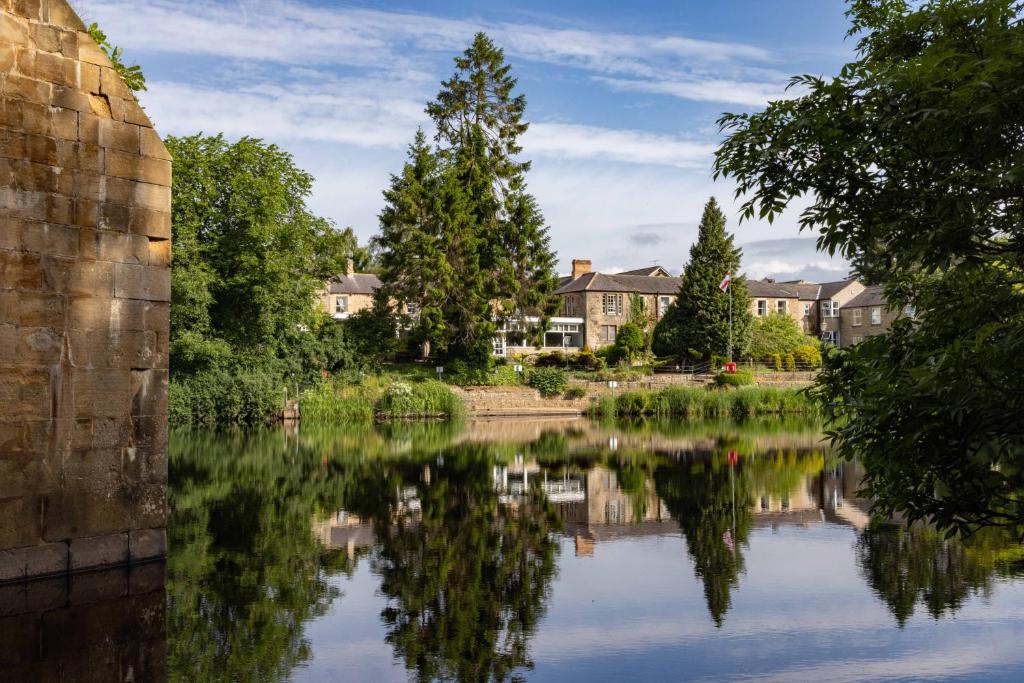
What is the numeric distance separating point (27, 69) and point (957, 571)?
11.2 metres

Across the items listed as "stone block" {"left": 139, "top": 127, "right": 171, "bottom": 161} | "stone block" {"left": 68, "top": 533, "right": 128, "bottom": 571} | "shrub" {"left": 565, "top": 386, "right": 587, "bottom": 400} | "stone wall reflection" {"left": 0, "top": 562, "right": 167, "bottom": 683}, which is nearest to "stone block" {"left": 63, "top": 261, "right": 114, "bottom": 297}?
"stone block" {"left": 139, "top": 127, "right": 171, "bottom": 161}

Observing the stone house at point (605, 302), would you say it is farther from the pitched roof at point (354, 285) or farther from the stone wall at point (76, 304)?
the stone wall at point (76, 304)

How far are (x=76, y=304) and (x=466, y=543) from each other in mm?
5486

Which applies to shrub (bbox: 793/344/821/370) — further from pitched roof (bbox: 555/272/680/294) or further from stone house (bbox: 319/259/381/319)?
stone house (bbox: 319/259/381/319)

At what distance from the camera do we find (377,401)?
1666 inches

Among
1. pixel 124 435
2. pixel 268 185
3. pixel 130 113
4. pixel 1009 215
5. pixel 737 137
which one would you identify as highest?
pixel 268 185

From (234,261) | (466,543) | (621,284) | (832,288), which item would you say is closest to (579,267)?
(621,284)

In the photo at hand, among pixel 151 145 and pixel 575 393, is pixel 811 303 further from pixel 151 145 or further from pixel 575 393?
pixel 151 145

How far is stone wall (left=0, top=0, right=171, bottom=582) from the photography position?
28.4ft

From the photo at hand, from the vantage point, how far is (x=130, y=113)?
9602 millimetres

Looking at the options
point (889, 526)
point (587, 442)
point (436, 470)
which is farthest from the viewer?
point (587, 442)

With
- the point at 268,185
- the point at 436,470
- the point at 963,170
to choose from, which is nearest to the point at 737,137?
the point at 963,170

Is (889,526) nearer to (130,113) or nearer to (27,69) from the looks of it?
(130,113)

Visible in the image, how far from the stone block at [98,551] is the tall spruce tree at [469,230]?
3540cm
